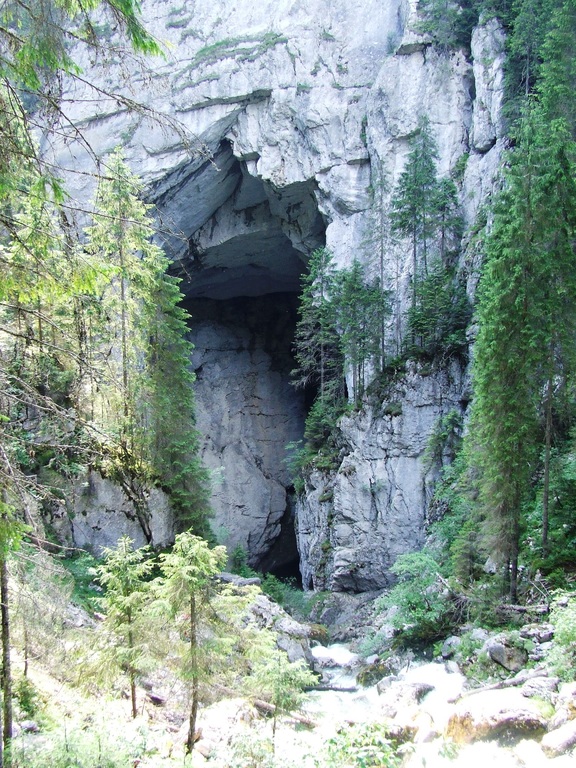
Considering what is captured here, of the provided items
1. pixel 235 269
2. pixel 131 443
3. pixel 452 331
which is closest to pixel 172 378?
pixel 131 443

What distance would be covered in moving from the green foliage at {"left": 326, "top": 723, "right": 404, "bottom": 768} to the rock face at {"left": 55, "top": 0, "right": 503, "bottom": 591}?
1726 cm

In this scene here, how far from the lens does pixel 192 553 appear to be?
8141mm

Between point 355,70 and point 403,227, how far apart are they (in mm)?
10167

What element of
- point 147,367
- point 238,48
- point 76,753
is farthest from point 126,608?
point 238,48

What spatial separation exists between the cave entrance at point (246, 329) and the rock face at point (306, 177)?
0.11 meters

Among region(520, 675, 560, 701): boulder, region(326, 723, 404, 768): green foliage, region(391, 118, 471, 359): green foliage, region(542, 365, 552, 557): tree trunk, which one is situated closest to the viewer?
region(326, 723, 404, 768): green foliage

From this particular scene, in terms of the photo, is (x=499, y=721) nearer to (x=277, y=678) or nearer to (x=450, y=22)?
(x=277, y=678)

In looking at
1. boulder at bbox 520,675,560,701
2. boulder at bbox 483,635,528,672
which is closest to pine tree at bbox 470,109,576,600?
boulder at bbox 483,635,528,672

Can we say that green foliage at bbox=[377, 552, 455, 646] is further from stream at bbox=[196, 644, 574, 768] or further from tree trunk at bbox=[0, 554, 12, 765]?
tree trunk at bbox=[0, 554, 12, 765]

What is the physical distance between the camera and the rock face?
2419 cm

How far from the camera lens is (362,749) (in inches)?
222

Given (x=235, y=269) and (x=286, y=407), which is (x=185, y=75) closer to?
(x=235, y=269)

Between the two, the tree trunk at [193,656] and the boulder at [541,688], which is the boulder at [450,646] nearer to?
the boulder at [541,688]

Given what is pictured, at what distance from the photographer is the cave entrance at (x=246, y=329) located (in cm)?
3123
